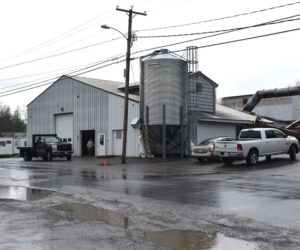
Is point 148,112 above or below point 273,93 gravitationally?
below

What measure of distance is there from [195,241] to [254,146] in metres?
15.1

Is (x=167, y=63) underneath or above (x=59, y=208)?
above

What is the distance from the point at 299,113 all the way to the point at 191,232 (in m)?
52.9

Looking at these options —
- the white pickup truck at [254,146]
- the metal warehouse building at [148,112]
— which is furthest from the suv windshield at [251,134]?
the metal warehouse building at [148,112]

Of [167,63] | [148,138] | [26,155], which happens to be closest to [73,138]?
[26,155]

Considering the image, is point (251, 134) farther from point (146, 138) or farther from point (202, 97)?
point (202, 97)

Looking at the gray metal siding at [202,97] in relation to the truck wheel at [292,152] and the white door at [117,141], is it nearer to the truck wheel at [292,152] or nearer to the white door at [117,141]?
the white door at [117,141]

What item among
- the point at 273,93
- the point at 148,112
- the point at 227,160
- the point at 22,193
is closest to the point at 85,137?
the point at 148,112

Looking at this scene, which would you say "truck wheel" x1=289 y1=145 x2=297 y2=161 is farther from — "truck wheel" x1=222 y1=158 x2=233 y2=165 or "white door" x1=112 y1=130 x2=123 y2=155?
"white door" x1=112 y1=130 x2=123 y2=155

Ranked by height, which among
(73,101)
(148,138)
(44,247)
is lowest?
(44,247)

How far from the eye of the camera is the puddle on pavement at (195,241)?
5883mm

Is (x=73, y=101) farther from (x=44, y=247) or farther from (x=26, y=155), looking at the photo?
(x=44, y=247)

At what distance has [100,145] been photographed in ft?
113

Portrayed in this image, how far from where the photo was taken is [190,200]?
991 cm
